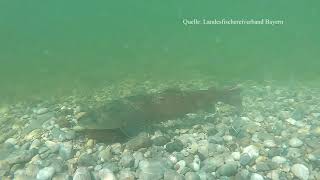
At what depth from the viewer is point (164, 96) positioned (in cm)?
827

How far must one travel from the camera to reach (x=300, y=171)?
5.75 m

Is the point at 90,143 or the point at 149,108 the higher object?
the point at 149,108

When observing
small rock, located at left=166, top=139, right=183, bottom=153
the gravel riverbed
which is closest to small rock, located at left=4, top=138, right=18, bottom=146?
the gravel riverbed

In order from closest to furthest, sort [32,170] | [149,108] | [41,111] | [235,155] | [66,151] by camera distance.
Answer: [32,170], [235,155], [66,151], [149,108], [41,111]

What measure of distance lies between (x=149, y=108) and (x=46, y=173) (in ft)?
8.79

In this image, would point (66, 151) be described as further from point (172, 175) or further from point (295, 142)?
point (295, 142)

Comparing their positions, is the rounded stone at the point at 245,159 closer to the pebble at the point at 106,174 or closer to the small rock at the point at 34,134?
the pebble at the point at 106,174

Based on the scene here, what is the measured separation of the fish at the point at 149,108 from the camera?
22.7 ft

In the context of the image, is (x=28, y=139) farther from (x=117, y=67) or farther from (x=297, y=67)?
(x=297, y=67)

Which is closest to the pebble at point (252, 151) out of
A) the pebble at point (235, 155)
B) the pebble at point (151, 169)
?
the pebble at point (235, 155)

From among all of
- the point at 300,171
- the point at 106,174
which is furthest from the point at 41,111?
the point at 300,171

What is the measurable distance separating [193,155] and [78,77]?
1008cm

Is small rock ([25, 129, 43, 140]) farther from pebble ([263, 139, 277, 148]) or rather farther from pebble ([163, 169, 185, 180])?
pebble ([263, 139, 277, 148])

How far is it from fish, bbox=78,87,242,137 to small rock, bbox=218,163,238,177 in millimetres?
1818
